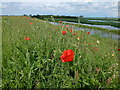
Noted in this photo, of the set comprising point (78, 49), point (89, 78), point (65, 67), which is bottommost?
point (89, 78)

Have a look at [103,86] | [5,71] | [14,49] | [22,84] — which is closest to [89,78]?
[103,86]

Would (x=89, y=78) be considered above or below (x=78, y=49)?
below

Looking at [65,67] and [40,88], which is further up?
[65,67]

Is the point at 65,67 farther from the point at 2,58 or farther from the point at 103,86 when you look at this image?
the point at 2,58

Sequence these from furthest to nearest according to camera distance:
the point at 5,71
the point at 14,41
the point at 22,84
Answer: the point at 14,41 → the point at 5,71 → the point at 22,84

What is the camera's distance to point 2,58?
247cm

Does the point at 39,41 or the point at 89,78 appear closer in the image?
the point at 89,78

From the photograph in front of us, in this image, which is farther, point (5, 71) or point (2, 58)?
point (2, 58)

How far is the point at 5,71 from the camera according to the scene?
217cm

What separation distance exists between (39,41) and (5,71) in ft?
2.72

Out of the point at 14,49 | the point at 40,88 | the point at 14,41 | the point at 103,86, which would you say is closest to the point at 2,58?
the point at 14,49

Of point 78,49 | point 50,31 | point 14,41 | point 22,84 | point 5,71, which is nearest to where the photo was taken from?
point 22,84

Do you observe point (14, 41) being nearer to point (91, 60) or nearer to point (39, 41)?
point (39, 41)

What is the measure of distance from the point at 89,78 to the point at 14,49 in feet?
4.59
